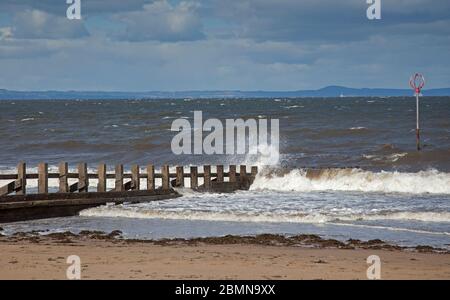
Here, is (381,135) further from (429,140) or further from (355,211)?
(355,211)

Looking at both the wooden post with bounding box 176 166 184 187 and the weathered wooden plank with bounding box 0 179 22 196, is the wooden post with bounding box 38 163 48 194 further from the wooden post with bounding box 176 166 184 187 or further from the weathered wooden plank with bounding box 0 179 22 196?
the wooden post with bounding box 176 166 184 187

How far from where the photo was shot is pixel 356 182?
103 ft

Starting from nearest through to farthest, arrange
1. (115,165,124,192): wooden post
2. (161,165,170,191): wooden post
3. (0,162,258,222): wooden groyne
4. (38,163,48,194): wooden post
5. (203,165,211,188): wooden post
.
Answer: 1. (0,162,258,222): wooden groyne
2. (38,163,48,194): wooden post
3. (115,165,124,192): wooden post
4. (161,165,170,191): wooden post
5. (203,165,211,188): wooden post

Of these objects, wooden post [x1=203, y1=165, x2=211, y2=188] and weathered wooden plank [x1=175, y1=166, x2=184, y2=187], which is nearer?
weathered wooden plank [x1=175, y1=166, x2=184, y2=187]

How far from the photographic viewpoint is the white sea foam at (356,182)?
2991 centimetres

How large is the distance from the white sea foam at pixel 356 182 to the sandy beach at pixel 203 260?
13.1m

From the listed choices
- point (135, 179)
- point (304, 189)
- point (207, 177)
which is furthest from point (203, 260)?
point (304, 189)

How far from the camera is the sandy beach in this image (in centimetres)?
1334

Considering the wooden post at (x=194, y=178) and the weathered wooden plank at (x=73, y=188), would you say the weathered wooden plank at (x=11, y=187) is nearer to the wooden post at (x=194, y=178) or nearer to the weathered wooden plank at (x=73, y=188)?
the weathered wooden plank at (x=73, y=188)

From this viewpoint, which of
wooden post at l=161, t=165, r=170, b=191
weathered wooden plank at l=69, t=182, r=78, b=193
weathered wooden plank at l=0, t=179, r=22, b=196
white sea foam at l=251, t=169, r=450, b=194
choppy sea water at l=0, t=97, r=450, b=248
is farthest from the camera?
white sea foam at l=251, t=169, r=450, b=194

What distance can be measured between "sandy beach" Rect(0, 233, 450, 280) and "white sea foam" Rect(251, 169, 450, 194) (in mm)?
13082

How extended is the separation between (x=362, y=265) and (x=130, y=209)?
9.66m

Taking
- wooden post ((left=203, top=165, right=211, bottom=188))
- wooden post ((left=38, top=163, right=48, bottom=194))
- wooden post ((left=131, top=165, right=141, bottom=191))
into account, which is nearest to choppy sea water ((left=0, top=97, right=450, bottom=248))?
wooden post ((left=203, top=165, right=211, bottom=188))

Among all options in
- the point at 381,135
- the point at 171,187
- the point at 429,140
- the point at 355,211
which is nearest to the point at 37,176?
the point at 171,187
